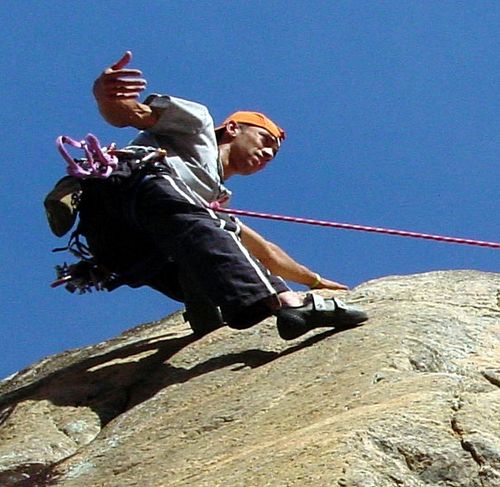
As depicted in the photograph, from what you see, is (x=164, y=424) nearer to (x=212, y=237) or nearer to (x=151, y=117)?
(x=212, y=237)

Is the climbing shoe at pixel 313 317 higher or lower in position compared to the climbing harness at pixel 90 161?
lower

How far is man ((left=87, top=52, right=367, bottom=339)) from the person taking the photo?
20.7 feet

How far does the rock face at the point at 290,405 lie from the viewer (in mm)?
4668

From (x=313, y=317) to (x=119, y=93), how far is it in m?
1.71

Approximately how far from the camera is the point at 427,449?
468 cm

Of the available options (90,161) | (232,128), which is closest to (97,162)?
(90,161)

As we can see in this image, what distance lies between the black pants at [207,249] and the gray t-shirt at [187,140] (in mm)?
280

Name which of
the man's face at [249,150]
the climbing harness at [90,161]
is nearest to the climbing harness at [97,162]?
the climbing harness at [90,161]

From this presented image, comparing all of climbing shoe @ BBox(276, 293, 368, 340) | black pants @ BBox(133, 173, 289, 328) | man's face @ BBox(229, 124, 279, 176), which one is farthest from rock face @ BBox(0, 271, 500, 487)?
man's face @ BBox(229, 124, 279, 176)

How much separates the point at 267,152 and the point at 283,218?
1211 millimetres

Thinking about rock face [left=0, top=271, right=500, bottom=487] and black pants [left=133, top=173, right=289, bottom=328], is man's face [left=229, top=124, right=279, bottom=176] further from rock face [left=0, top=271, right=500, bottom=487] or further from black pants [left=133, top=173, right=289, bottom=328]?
rock face [left=0, top=271, right=500, bottom=487]

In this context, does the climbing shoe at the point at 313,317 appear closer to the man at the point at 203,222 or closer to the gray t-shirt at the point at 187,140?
the man at the point at 203,222

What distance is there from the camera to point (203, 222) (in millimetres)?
6574

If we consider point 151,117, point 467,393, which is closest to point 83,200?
point 151,117
